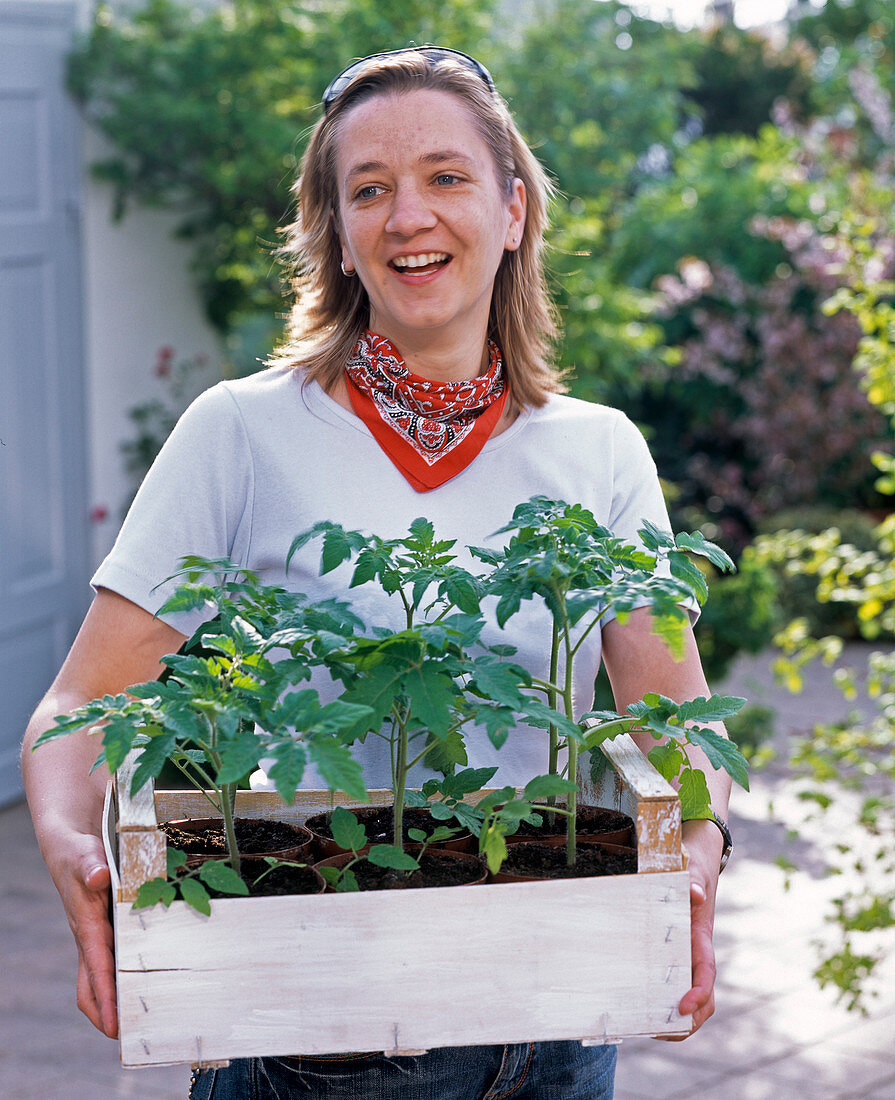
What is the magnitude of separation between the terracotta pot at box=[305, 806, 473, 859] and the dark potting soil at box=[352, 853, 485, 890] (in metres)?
0.03

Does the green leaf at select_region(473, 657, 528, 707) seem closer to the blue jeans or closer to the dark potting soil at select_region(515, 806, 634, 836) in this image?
the dark potting soil at select_region(515, 806, 634, 836)

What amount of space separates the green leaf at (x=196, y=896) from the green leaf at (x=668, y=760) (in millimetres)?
473

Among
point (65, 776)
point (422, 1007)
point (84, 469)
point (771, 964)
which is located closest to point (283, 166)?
point (84, 469)

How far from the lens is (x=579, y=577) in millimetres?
1229

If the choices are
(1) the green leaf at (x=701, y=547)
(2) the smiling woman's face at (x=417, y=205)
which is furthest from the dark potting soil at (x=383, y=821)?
(2) the smiling woman's face at (x=417, y=205)

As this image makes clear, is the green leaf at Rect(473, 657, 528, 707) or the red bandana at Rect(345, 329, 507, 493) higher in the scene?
the red bandana at Rect(345, 329, 507, 493)

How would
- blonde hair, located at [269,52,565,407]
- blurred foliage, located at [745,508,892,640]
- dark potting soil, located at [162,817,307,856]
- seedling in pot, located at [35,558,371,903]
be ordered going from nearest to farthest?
seedling in pot, located at [35,558,371,903], dark potting soil, located at [162,817,307,856], blonde hair, located at [269,52,565,407], blurred foliage, located at [745,508,892,640]

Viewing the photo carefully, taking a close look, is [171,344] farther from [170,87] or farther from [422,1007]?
[422,1007]

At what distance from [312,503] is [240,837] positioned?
0.42 meters

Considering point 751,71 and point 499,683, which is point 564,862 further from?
point 751,71

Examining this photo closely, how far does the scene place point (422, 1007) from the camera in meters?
1.19

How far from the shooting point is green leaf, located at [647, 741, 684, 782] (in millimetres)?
1322

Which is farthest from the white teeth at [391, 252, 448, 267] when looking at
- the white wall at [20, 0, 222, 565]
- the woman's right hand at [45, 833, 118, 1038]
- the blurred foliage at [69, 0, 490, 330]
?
the white wall at [20, 0, 222, 565]

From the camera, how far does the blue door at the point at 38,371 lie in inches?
179
